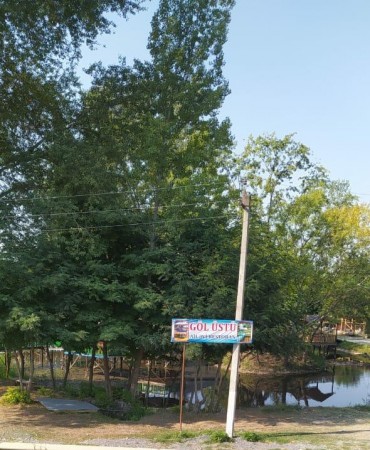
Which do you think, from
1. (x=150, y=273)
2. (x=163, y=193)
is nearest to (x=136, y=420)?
(x=150, y=273)

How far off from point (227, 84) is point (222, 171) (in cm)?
1368

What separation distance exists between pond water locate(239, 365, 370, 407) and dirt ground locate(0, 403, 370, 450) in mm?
7171

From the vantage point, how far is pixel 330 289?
36.3 meters

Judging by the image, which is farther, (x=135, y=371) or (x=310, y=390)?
(x=310, y=390)

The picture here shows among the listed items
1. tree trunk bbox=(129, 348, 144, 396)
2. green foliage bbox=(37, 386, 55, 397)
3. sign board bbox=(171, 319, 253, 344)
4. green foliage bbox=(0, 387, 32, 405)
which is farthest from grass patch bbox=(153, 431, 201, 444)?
green foliage bbox=(37, 386, 55, 397)

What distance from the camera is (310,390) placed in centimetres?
3366

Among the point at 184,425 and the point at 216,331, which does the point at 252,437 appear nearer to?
the point at 216,331

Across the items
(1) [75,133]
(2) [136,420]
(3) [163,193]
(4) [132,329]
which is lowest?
(2) [136,420]

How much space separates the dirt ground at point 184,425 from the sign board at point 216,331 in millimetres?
2683

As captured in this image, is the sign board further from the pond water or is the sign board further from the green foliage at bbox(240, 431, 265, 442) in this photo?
the pond water

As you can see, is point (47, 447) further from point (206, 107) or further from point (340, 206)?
point (340, 206)

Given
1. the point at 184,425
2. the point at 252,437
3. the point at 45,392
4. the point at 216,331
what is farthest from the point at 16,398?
the point at 252,437

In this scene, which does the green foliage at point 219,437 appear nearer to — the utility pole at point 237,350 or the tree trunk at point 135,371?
the utility pole at point 237,350

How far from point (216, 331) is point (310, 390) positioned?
2243 cm
